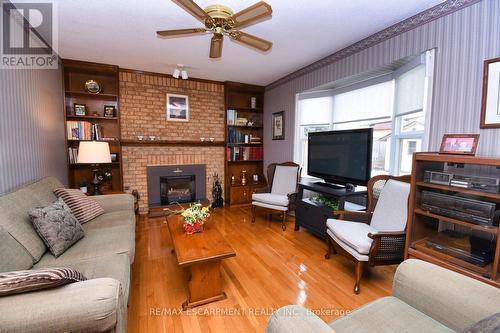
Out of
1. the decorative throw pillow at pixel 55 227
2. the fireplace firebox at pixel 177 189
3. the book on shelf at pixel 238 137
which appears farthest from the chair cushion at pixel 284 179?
the decorative throw pillow at pixel 55 227

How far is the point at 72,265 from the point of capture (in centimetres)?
149

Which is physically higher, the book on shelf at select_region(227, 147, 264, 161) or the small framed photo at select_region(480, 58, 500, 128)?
the small framed photo at select_region(480, 58, 500, 128)

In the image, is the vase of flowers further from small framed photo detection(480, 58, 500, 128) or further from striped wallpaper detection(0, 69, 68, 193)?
small framed photo detection(480, 58, 500, 128)

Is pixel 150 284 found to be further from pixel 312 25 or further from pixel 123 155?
pixel 312 25

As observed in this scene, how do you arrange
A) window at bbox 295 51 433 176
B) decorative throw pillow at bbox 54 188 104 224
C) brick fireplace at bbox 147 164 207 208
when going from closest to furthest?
decorative throw pillow at bbox 54 188 104 224 < window at bbox 295 51 433 176 < brick fireplace at bbox 147 164 207 208

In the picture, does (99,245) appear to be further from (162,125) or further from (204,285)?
(162,125)

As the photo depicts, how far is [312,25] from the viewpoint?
7.57 ft

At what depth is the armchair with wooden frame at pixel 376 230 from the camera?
6.27 ft

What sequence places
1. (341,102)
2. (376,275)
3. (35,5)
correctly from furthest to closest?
(341,102) → (376,275) → (35,5)

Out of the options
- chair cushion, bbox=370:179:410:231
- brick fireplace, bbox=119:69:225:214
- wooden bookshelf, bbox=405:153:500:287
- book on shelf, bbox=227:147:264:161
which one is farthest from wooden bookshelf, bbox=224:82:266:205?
wooden bookshelf, bbox=405:153:500:287

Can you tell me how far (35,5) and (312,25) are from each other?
2.55m

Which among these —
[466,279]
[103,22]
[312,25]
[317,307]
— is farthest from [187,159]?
[466,279]

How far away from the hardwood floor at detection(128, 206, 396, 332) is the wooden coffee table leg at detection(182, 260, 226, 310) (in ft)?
0.18

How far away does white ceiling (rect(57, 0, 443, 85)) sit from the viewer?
6.53 feet
